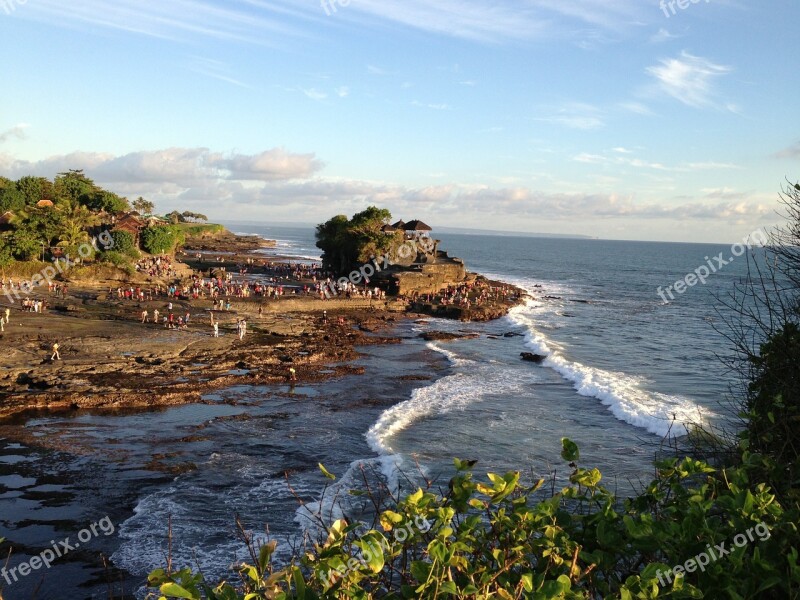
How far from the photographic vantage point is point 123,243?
50062mm

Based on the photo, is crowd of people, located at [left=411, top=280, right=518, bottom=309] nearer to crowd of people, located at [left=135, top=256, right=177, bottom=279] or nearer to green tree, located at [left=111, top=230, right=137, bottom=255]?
crowd of people, located at [left=135, top=256, right=177, bottom=279]

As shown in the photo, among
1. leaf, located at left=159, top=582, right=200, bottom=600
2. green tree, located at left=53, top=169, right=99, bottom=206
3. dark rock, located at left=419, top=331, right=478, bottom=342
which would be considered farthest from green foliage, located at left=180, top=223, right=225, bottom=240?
leaf, located at left=159, top=582, right=200, bottom=600

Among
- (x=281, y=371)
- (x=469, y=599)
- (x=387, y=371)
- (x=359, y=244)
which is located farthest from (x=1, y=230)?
(x=469, y=599)

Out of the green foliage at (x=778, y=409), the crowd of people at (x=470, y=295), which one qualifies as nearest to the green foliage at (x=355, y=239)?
the crowd of people at (x=470, y=295)

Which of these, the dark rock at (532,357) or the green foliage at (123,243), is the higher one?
the green foliage at (123,243)

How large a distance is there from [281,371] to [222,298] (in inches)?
635

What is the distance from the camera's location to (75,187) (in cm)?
6425

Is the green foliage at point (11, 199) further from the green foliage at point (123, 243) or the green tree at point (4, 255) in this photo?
the green foliage at point (123, 243)

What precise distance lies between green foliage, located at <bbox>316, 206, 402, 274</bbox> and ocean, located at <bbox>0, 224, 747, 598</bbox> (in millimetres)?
21948

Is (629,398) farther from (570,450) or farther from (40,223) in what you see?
(40,223)

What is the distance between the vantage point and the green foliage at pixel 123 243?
4984 centimetres

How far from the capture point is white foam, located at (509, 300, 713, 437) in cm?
2269

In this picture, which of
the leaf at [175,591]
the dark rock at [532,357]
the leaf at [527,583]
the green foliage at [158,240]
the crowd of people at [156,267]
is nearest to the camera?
the leaf at [175,591]

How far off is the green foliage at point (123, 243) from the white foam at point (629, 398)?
116ft
